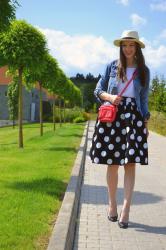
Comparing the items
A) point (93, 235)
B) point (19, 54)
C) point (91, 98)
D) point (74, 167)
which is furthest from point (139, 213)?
point (91, 98)

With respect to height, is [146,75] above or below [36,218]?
above

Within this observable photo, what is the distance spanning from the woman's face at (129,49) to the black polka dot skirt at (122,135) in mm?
496

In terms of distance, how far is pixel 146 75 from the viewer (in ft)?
21.2

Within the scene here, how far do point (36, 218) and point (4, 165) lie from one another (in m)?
5.55

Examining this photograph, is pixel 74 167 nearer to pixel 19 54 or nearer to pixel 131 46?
pixel 131 46

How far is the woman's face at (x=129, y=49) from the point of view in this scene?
641 centimetres

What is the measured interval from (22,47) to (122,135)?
1171 centimetres

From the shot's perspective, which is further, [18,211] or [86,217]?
[86,217]

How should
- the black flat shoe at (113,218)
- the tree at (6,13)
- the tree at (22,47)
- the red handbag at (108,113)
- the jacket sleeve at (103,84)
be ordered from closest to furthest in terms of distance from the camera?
the red handbag at (108,113)
the jacket sleeve at (103,84)
the black flat shoe at (113,218)
the tree at (6,13)
the tree at (22,47)

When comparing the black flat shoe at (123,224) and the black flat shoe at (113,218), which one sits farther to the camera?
the black flat shoe at (113,218)

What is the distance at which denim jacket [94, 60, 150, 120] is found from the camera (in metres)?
6.40

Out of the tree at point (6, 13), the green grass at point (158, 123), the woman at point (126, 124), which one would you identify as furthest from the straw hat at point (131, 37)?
the green grass at point (158, 123)

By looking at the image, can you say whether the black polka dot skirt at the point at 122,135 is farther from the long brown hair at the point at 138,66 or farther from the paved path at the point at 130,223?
the paved path at the point at 130,223

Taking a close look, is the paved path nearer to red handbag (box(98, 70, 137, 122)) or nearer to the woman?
the woman
